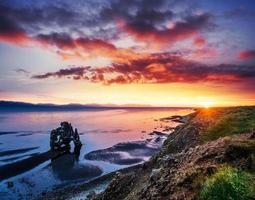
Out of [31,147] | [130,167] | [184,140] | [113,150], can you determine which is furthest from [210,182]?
[31,147]

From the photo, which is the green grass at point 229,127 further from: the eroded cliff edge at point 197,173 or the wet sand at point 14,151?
the wet sand at point 14,151

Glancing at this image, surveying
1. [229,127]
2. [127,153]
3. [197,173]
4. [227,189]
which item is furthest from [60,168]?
[227,189]

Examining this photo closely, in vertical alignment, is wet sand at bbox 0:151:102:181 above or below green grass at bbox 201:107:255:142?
below

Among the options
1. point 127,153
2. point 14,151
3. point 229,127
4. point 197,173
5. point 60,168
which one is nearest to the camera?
point 197,173

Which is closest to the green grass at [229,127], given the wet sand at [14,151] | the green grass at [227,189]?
the green grass at [227,189]

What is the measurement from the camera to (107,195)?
17.2 meters

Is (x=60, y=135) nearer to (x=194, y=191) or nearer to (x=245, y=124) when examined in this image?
(x=245, y=124)

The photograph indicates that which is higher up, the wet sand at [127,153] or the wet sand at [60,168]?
the wet sand at [127,153]

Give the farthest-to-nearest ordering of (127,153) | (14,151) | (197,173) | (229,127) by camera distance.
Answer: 1. (14,151)
2. (127,153)
3. (229,127)
4. (197,173)

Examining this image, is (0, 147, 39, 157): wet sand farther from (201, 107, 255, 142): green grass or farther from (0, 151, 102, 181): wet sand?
(201, 107, 255, 142): green grass

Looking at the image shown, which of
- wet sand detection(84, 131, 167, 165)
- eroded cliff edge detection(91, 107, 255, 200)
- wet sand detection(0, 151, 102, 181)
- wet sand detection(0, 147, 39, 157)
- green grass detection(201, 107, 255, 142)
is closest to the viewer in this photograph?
eroded cliff edge detection(91, 107, 255, 200)

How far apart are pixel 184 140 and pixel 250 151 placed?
8840 millimetres

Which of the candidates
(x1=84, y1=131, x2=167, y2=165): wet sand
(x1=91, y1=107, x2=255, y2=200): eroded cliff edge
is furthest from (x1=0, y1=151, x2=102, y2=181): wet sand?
(x1=91, y1=107, x2=255, y2=200): eroded cliff edge

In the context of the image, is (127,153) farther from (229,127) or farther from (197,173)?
(197,173)
